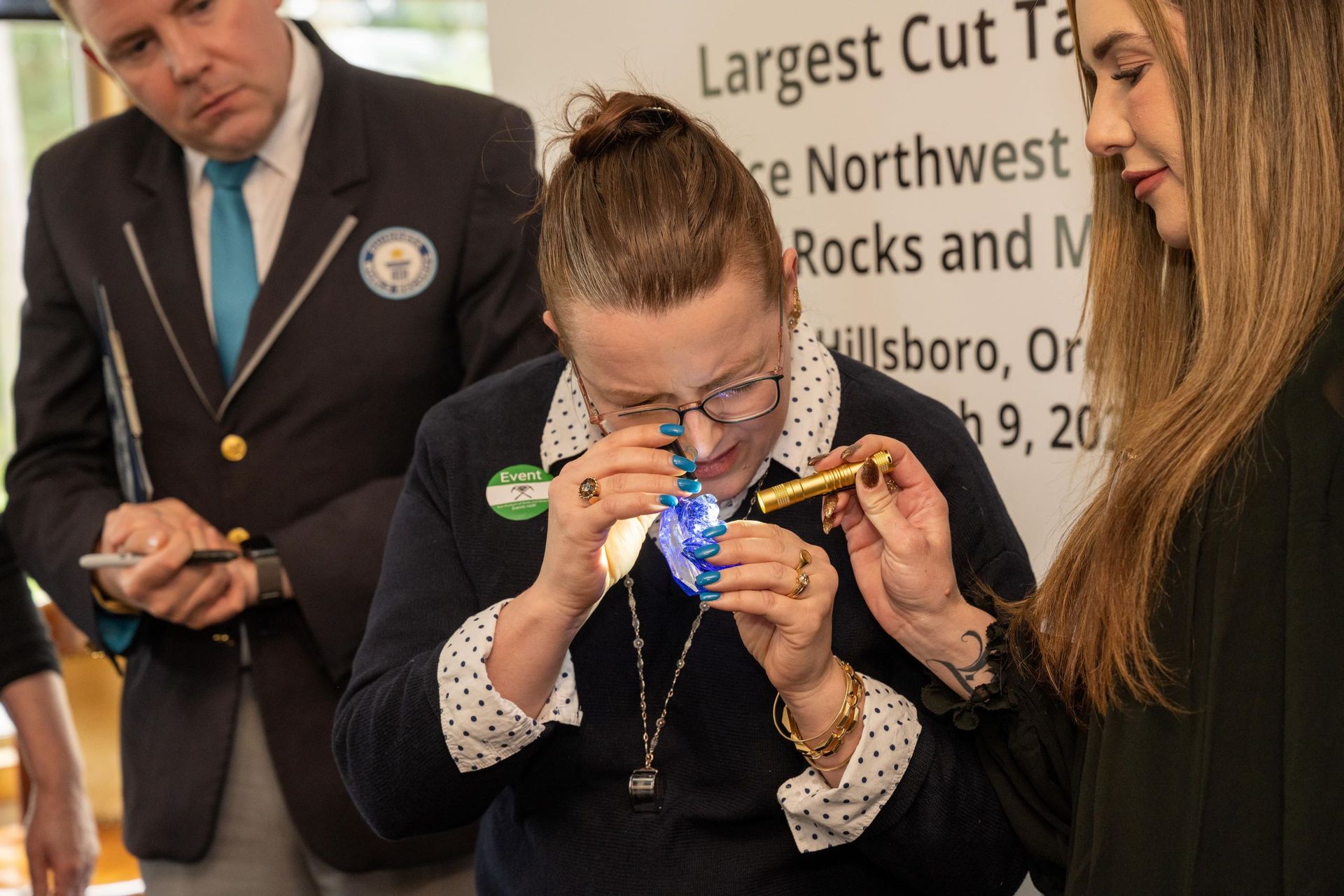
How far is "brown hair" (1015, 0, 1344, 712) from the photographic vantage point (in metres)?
1.40

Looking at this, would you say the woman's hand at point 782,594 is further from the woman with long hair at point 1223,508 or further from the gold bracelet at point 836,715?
the woman with long hair at point 1223,508

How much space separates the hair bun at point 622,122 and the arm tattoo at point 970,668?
2.66 feet

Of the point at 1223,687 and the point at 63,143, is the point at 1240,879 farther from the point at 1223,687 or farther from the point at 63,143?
the point at 63,143

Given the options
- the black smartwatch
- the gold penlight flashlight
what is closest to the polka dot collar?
the gold penlight flashlight

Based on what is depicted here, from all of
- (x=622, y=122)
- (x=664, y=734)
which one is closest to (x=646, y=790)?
(x=664, y=734)

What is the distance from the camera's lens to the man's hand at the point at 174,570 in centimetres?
232

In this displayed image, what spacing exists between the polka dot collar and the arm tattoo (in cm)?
32

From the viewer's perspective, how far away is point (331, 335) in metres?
2.49

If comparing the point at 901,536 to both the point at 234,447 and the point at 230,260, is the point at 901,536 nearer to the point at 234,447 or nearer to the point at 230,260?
the point at 234,447

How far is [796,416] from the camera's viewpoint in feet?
6.26

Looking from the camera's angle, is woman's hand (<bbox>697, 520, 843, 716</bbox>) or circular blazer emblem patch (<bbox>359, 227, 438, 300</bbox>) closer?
woman's hand (<bbox>697, 520, 843, 716</bbox>)

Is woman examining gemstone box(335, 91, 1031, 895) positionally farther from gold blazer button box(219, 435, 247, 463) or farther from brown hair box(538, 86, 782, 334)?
gold blazer button box(219, 435, 247, 463)

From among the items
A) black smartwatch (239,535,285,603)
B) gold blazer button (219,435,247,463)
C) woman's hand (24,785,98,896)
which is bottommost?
woman's hand (24,785,98,896)

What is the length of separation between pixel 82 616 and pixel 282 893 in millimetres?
644
